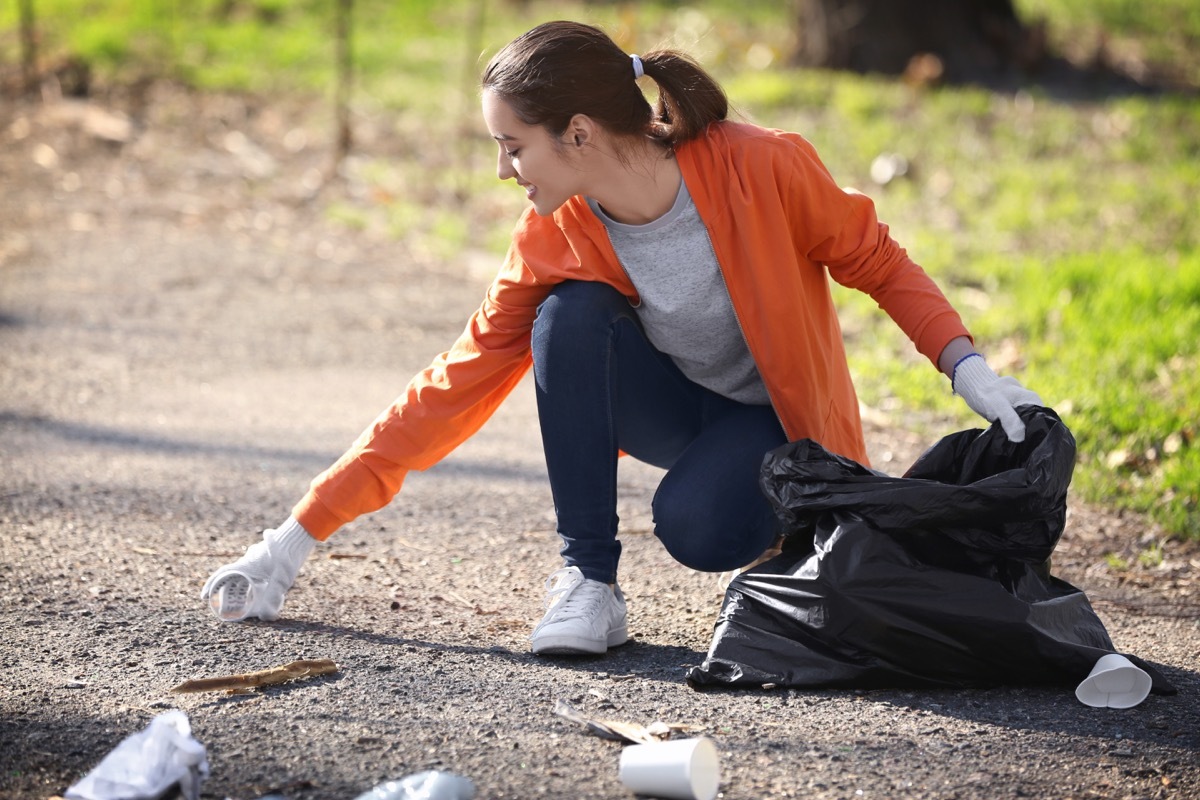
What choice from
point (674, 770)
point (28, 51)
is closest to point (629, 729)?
point (674, 770)

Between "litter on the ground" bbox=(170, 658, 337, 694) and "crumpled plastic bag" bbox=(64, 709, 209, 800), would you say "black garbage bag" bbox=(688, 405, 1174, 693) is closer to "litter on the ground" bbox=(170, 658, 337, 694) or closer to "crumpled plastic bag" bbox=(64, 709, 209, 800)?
"litter on the ground" bbox=(170, 658, 337, 694)

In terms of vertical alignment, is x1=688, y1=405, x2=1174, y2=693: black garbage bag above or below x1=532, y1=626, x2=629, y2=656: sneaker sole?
above

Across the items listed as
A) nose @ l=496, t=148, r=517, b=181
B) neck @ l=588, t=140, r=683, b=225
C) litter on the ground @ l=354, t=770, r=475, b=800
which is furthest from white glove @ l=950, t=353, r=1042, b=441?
litter on the ground @ l=354, t=770, r=475, b=800

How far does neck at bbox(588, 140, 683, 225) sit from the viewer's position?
9.50 feet

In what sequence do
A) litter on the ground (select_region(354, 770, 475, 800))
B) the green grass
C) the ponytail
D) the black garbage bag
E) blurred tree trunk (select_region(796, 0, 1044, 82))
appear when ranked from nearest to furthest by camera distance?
litter on the ground (select_region(354, 770, 475, 800)) < the black garbage bag < the ponytail < the green grass < blurred tree trunk (select_region(796, 0, 1044, 82))

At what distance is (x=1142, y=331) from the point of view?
5387 mm

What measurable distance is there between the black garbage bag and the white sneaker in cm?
26

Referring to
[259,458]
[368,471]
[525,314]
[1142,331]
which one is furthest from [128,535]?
[1142,331]

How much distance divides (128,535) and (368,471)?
1126 mm

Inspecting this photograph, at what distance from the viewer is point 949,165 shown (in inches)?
333

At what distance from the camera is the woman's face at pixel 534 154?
2824 mm

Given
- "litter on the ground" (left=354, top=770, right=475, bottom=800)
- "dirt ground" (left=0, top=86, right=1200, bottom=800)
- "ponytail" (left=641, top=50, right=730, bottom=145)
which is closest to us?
"litter on the ground" (left=354, top=770, right=475, bottom=800)

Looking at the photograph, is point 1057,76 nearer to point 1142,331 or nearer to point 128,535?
point 1142,331

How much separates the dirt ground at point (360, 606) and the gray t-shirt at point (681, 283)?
727 mm
